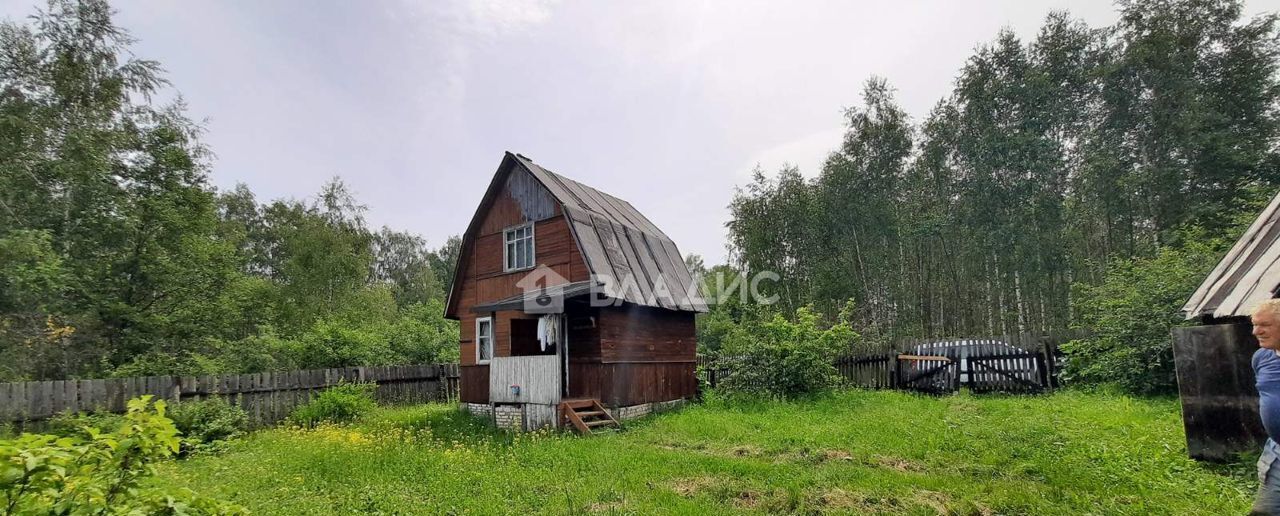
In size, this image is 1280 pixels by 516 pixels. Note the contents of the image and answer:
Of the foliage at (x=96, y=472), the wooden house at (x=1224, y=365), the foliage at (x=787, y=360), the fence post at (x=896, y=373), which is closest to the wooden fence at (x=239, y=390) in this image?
the foliage at (x=787, y=360)

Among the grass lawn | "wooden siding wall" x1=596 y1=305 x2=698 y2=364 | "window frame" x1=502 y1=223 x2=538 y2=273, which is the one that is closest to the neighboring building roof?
the grass lawn

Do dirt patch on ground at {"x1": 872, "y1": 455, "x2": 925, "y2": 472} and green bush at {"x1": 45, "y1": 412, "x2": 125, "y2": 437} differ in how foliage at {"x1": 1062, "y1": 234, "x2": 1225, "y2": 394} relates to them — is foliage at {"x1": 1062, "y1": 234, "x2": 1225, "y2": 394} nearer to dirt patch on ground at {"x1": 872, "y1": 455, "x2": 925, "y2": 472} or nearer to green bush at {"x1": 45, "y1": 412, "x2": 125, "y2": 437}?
dirt patch on ground at {"x1": 872, "y1": 455, "x2": 925, "y2": 472}

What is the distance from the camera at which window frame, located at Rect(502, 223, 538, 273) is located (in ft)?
45.2

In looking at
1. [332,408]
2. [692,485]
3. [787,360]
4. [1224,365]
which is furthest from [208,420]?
[1224,365]

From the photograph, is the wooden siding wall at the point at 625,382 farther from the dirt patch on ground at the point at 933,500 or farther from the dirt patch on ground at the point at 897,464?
the dirt patch on ground at the point at 933,500

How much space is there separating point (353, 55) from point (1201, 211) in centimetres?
2537

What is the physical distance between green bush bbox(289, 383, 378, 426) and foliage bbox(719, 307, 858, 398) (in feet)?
29.4

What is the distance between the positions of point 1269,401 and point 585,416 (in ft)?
33.4

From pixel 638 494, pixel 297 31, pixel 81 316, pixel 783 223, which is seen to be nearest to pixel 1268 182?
pixel 783 223

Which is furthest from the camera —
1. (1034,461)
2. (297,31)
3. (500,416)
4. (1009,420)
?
(297,31)

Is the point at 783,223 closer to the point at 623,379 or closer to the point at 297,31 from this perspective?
the point at 623,379

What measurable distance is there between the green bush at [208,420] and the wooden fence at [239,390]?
548 mm

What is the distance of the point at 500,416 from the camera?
12531mm

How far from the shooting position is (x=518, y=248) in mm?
14273
